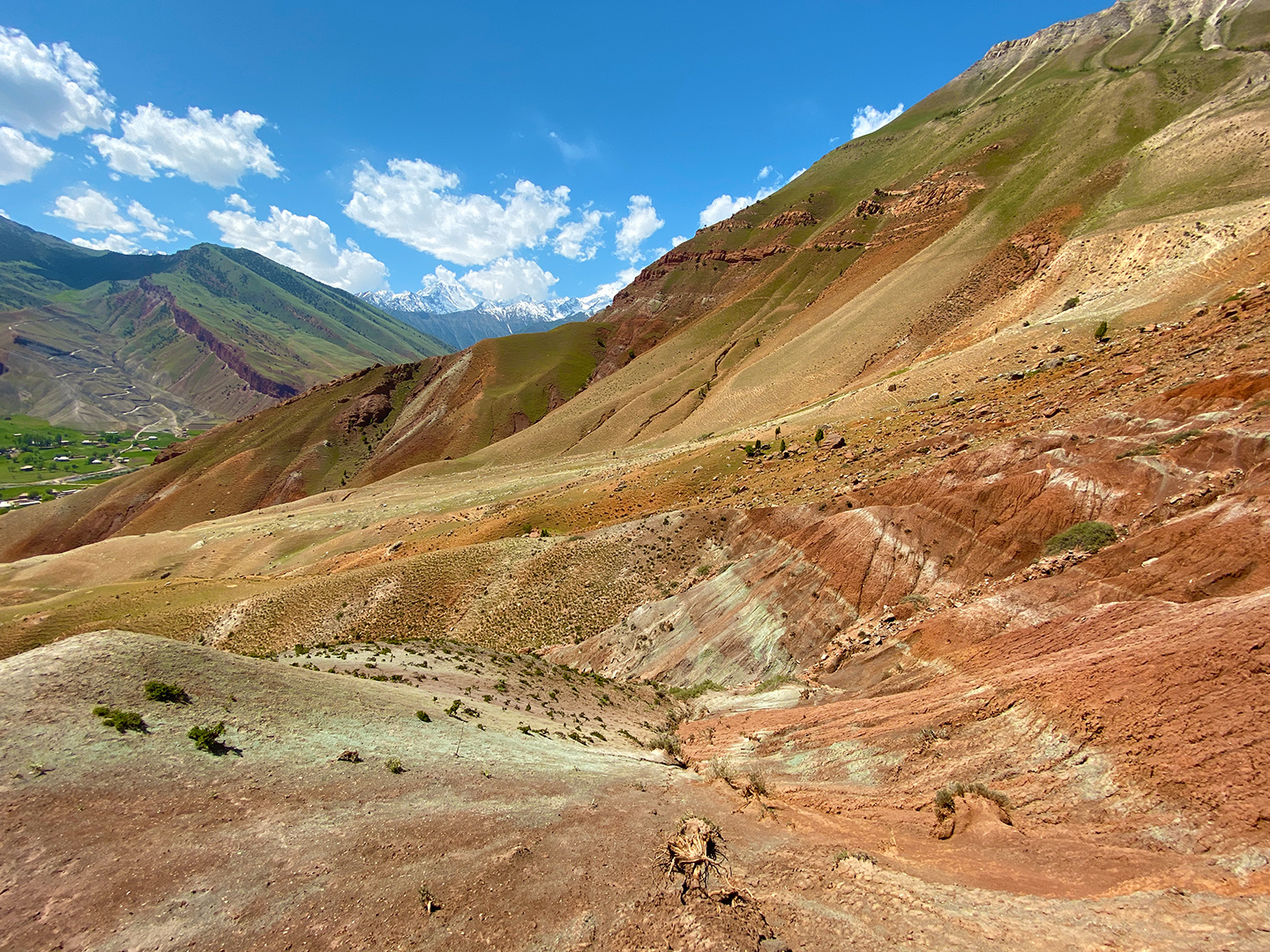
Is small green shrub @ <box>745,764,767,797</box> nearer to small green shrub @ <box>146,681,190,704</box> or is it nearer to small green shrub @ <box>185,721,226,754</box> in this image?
small green shrub @ <box>185,721,226,754</box>

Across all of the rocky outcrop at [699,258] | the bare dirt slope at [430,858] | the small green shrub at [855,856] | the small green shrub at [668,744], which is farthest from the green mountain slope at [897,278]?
the small green shrub at [855,856]

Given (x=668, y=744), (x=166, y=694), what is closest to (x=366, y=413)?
(x=166, y=694)

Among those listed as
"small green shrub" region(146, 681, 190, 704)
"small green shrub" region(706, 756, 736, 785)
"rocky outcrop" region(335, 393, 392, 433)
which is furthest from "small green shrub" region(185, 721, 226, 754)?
"rocky outcrop" region(335, 393, 392, 433)

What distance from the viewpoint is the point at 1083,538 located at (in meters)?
16.3

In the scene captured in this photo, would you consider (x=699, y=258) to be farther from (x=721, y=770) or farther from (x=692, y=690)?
(x=721, y=770)

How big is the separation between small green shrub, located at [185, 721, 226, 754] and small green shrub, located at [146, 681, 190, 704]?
1.16 metres

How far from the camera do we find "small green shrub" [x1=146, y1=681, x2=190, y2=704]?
36.6 ft

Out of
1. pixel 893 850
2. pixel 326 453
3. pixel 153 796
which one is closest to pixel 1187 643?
pixel 893 850

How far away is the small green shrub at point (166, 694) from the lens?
11141 millimetres

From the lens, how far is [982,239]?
229 feet

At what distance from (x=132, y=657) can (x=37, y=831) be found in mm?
4787

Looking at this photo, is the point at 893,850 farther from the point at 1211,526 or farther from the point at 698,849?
the point at 1211,526

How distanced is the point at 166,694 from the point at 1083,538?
2472 cm

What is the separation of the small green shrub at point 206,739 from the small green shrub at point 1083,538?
2283cm
